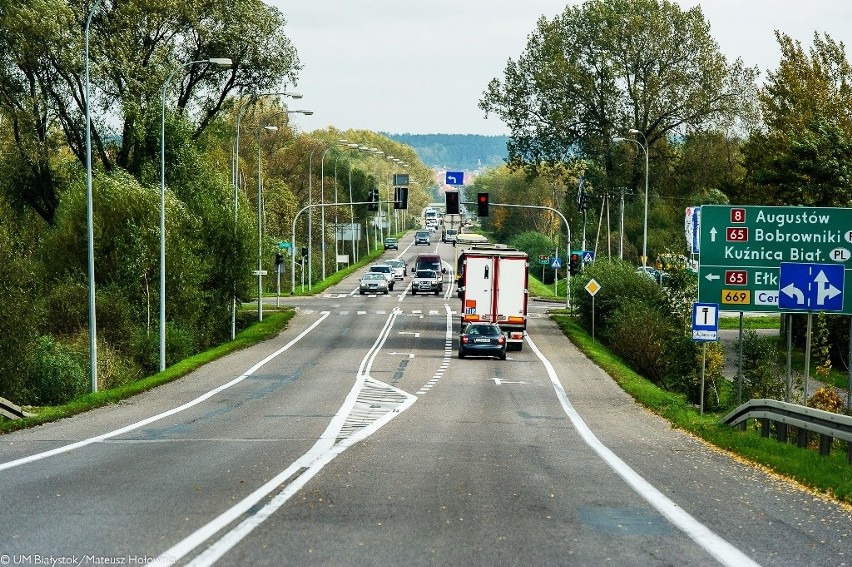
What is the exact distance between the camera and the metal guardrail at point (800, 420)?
17.1 metres

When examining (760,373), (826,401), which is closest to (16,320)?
(760,373)

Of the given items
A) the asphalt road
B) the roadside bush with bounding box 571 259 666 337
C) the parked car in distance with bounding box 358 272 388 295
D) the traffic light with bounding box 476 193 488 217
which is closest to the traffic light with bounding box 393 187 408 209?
the parked car in distance with bounding box 358 272 388 295

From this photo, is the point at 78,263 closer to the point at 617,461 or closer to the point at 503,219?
the point at 617,461

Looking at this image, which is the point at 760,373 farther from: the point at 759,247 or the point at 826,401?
the point at 759,247

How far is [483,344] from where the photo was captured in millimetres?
46531

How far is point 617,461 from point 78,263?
3490 cm

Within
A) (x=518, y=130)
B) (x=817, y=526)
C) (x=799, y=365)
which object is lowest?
(x=799, y=365)

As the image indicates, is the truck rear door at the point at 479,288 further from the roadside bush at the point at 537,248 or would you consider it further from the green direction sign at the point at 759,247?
the roadside bush at the point at 537,248

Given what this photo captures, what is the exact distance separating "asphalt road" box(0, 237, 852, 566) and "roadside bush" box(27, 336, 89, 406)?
34.8ft

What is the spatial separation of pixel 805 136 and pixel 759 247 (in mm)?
23568

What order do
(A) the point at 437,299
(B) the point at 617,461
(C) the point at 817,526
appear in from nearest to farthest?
(C) the point at 817,526 < (B) the point at 617,461 < (A) the point at 437,299

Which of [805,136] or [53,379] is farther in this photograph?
[805,136]

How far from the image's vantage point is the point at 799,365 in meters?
53.6

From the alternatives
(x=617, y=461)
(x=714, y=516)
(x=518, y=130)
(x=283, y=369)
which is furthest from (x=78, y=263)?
(x=714, y=516)
